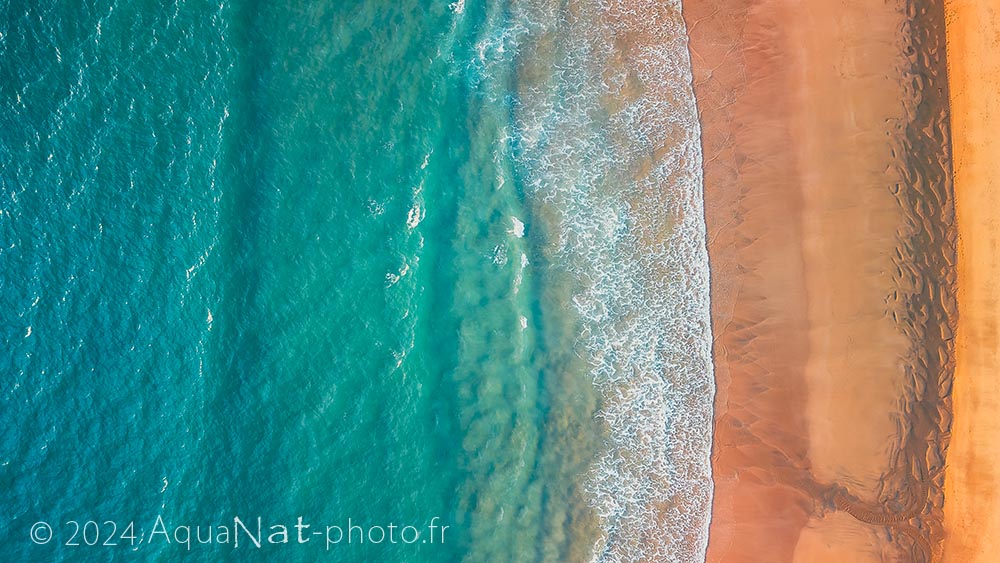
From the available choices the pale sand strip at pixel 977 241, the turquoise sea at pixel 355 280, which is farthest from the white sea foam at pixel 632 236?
the pale sand strip at pixel 977 241

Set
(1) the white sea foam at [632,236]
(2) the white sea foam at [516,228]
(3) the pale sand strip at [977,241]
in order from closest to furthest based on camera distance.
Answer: (3) the pale sand strip at [977,241], (1) the white sea foam at [632,236], (2) the white sea foam at [516,228]

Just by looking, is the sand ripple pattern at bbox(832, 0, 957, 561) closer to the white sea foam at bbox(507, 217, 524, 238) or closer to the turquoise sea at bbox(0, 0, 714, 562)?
the turquoise sea at bbox(0, 0, 714, 562)

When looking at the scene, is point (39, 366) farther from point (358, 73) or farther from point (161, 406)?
point (358, 73)

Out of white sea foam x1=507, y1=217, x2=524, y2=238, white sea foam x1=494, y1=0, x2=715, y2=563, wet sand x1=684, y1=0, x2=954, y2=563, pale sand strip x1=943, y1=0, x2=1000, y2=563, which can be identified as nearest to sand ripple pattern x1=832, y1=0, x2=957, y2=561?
wet sand x1=684, y1=0, x2=954, y2=563

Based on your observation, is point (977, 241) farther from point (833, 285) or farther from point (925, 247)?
point (833, 285)

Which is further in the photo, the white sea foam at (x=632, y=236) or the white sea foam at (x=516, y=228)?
the white sea foam at (x=516, y=228)

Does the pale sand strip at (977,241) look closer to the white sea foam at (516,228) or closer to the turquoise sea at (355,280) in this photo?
the turquoise sea at (355,280)

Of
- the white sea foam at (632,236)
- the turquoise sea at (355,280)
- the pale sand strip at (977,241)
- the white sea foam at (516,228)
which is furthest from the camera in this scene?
the white sea foam at (516,228)
